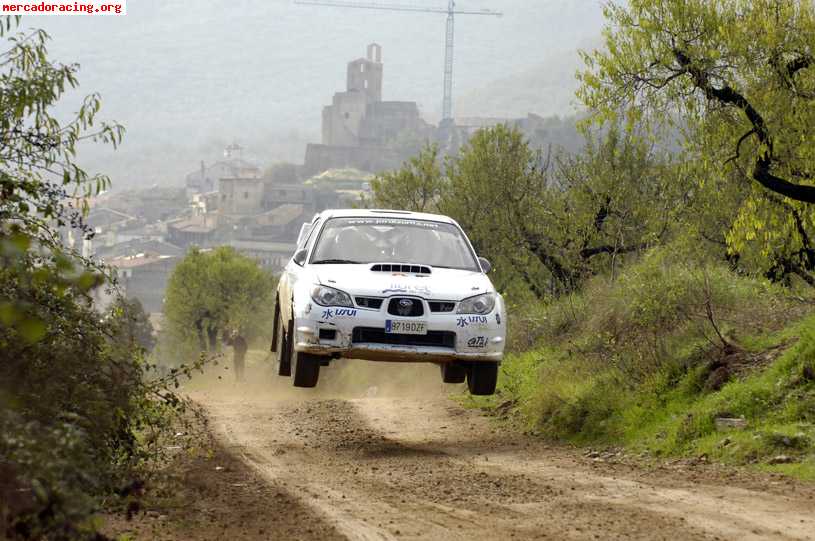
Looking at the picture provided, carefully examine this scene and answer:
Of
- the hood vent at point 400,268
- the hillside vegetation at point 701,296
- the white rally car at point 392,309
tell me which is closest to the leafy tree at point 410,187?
the hillside vegetation at point 701,296

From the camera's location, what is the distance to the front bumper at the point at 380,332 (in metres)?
11.2

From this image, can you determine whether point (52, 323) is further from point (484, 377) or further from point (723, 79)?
point (723, 79)

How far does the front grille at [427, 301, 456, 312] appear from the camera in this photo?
11320 mm

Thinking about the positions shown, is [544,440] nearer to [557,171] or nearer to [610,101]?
[610,101]

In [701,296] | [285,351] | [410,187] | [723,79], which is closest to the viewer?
[285,351]

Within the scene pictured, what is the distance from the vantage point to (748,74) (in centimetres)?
1552

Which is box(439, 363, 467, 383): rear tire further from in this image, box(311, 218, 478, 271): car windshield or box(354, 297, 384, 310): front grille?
box(354, 297, 384, 310): front grille

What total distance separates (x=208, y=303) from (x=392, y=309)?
232ft

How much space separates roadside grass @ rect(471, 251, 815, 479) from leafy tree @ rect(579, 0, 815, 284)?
6.66 feet

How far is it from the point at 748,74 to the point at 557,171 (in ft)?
62.7

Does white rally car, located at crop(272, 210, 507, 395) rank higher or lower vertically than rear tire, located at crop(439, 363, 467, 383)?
higher

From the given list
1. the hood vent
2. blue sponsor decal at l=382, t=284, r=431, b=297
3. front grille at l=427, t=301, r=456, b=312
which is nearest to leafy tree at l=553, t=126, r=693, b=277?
the hood vent

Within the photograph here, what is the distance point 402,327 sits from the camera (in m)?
11.1

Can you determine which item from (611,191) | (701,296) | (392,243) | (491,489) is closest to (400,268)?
(392,243)
